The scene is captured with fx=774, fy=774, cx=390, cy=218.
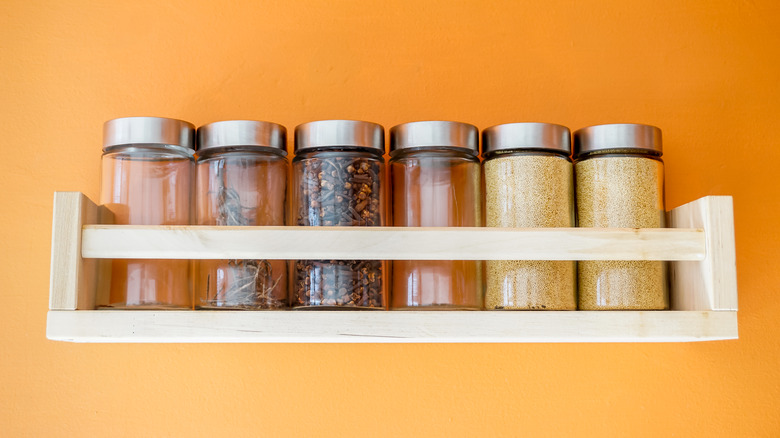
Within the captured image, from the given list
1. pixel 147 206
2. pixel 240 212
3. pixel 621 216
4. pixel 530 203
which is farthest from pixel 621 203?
pixel 147 206

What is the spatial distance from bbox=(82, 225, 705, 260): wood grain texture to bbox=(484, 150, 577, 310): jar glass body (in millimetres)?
53

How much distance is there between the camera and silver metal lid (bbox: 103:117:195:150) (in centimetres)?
104

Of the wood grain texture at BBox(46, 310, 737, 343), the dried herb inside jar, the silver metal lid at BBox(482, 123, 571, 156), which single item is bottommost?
the wood grain texture at BBox(46, 310, 737, 343)

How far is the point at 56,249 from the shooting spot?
956 mm

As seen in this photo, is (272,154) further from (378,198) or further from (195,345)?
(195,345)

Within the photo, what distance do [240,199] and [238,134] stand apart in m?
0.09

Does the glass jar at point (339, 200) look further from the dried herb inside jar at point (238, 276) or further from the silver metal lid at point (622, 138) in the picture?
the silver metal lid at point (622, 138)

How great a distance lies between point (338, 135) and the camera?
1.04m

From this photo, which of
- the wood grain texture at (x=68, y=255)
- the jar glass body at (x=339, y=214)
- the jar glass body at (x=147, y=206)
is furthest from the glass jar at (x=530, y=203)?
the wood grain texture at (x=68, y=255)

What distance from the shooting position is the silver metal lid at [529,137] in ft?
3.47

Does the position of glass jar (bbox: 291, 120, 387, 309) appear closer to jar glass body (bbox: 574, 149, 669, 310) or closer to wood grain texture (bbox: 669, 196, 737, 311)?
jar glass body (bbox: 574, 149, 669, 310)

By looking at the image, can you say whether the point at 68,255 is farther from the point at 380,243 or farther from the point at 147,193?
the point at 380,243

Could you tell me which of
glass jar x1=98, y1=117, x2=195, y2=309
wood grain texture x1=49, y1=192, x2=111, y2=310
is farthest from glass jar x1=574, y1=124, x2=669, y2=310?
wood grain texture x1=49, y1=192, x2=111, y2=310

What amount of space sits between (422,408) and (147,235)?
532 mm
